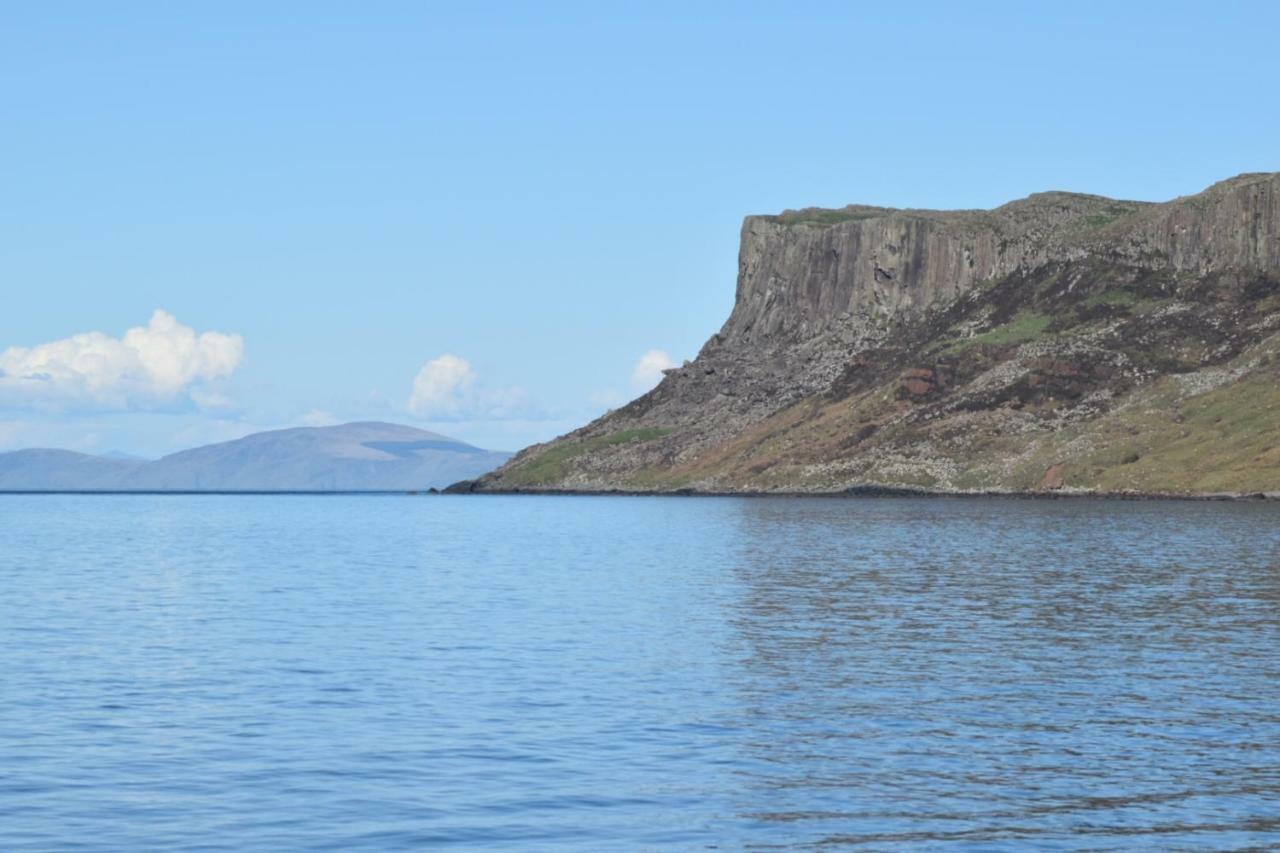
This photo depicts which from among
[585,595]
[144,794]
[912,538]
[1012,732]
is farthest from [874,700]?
[912,538]

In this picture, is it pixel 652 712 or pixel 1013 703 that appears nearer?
pixel 652 712

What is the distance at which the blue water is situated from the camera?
2816 cm

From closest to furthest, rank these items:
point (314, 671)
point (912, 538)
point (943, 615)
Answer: point (314, 671)
point (943, 615)
point (912, 538)

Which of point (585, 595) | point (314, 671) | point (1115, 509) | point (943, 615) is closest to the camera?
point (314, 671)

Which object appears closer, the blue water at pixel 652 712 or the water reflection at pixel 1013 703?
the blue water at pixel 652 712

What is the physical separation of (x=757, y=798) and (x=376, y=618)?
37.4m

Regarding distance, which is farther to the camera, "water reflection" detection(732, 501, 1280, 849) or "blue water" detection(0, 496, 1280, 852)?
"water reflection" detection(732, 501, 1280, 849)

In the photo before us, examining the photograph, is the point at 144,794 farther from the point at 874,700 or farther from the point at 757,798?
the point at 874,700

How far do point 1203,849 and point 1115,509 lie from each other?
156408 mm

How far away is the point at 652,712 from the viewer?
39.4m

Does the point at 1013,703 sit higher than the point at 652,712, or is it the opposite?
the point at 1013,703

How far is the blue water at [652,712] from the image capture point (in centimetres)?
2816

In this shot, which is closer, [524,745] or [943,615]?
[524,745]

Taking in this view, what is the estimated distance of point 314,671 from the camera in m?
48.1
